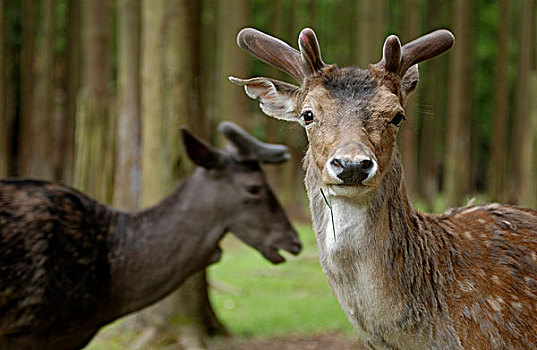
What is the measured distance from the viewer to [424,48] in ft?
14.6

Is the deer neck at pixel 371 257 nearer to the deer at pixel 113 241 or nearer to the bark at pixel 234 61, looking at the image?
the deer at pixel 113 241

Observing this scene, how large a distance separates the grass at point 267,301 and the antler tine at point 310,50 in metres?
3.68

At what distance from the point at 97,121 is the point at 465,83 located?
8.70m

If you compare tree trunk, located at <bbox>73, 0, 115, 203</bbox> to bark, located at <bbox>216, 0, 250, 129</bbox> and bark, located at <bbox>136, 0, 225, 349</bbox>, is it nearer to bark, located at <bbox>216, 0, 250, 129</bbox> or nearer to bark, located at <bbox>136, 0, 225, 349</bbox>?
bark, located at <bbox>136, 0, 225, 349</bbox>

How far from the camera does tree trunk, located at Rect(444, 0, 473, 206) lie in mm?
14945

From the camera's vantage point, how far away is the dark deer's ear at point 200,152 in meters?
6.46

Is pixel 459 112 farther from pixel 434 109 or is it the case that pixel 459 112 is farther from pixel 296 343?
pixel 296 343

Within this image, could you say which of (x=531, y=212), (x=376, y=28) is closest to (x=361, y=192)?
(x=531, y=212)

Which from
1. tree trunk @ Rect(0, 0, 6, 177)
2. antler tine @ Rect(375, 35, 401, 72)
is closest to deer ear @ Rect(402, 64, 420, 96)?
antler tine @ Rect(375, 35, 401, 72)

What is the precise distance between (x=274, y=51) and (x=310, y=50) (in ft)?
1.18

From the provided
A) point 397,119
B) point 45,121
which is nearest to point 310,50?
point 397,119

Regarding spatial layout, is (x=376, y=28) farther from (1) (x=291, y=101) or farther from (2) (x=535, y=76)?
(1) (x=291, y=101)

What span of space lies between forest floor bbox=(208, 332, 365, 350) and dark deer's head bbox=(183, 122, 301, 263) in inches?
52.2

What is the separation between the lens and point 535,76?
10266 millimetres
